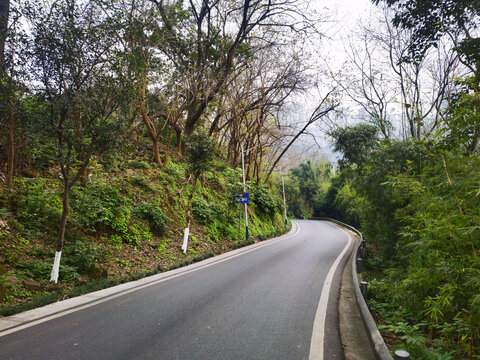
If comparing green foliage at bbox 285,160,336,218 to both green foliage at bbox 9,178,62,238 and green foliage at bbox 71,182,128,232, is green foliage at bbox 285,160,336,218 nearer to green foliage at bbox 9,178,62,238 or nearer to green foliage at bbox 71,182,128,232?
green foliage at bbox 71,182,128,232

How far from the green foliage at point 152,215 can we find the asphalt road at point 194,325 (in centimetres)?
398

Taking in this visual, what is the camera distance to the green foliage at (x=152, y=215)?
11156 millimetres

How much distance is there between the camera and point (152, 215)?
11344 mm

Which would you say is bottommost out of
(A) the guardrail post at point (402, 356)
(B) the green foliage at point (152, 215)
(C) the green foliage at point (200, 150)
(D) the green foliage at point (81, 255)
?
(D) the green foliage at point (81, 255)

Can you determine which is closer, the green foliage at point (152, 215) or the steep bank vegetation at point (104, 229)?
the steep bank vegetation at point (104, 229)

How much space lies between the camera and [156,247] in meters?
10.5

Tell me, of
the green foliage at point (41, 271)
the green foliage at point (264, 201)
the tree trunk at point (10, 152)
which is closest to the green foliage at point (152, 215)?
the tree trunk at point (10, 152)

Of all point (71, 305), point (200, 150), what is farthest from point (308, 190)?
point (71, 305)

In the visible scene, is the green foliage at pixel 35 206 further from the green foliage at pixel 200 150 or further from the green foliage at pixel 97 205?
the green foliage at pixel 200 150

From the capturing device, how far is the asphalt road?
3631mm

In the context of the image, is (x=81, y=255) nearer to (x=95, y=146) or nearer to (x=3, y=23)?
(x=95, y=146)

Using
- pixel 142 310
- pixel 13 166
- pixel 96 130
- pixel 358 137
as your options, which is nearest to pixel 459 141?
pixel 142 310

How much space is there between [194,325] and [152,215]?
750 cm

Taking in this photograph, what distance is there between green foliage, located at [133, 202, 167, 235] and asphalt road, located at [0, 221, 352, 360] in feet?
13.0
